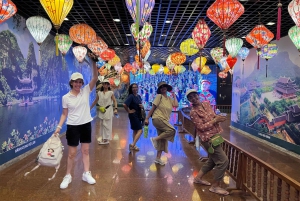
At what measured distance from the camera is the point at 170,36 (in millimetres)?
9031

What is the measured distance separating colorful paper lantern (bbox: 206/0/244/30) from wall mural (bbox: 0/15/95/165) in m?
3.90

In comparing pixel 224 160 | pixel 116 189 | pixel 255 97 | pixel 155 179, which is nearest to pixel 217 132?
pixel 224 160

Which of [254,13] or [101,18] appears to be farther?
[101,18]

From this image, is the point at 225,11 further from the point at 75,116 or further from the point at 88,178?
the point at 88,178

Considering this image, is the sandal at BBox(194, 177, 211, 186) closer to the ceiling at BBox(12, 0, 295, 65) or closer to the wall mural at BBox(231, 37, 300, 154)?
the ceiling at BBox(12, 0, 295, 65)

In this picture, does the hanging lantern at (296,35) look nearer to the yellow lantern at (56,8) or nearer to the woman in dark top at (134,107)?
the woman in dark top at (134,107)

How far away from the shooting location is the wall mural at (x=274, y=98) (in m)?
6.67

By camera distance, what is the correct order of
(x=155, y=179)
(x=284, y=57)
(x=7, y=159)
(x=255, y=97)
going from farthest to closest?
(x=255, y=97)
(x=284, y=57)
(x=7, y=159)
(x=155, y=179)

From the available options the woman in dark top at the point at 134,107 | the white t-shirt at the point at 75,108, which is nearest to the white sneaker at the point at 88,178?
the white t-shirt at the point at 75,108

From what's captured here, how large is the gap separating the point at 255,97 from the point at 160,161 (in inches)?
212

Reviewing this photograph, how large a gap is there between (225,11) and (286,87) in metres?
3.94

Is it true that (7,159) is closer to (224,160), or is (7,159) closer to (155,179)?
(155,179)

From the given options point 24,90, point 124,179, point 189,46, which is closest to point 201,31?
point 189,46

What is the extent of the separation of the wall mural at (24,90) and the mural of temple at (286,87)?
21.6 ft
